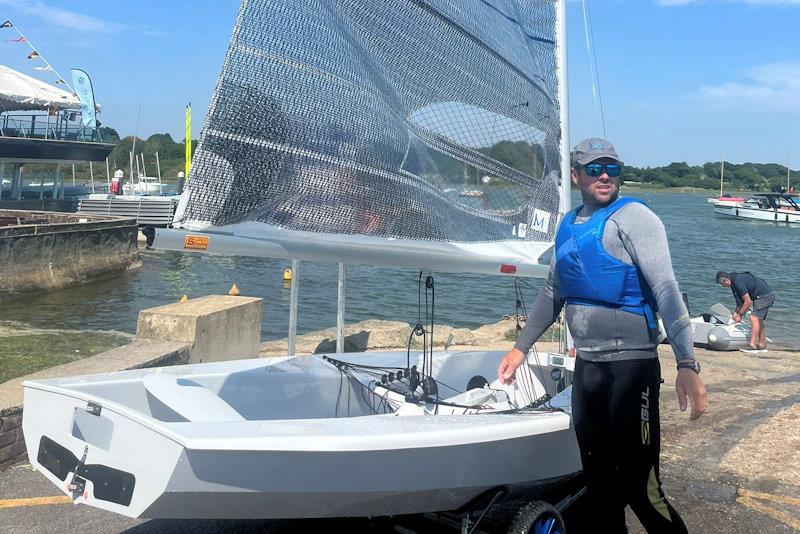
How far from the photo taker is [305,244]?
3787 mm

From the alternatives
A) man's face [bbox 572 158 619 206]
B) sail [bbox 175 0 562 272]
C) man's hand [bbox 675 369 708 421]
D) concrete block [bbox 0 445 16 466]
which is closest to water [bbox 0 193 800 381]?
concrete block [bbox 0 445 16 466]

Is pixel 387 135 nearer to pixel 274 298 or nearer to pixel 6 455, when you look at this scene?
pixel 6 455

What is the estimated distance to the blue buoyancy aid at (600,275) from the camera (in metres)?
3.31

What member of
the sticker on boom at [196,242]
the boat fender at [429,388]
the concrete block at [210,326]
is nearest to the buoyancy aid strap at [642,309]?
the boat fender at [429,388]

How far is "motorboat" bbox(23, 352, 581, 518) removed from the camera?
9.41 feet

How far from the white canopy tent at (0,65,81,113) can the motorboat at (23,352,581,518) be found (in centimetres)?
3716

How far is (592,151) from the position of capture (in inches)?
138

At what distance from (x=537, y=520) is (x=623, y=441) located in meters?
0.58

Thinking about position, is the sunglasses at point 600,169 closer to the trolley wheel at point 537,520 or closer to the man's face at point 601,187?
the man's face at point 601,187

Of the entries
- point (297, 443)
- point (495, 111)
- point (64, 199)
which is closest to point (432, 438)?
point (297, 443)

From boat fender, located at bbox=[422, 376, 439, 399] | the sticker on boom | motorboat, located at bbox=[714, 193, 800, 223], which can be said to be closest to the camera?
the sticker on boom

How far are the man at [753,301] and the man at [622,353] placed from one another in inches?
361

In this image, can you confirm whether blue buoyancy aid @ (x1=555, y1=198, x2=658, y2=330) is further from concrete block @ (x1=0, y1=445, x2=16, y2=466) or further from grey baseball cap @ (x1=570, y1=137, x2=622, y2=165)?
concrete block @ (x1=0, y1=445, x2=16, y2=466)

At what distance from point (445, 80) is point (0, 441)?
133 inches
